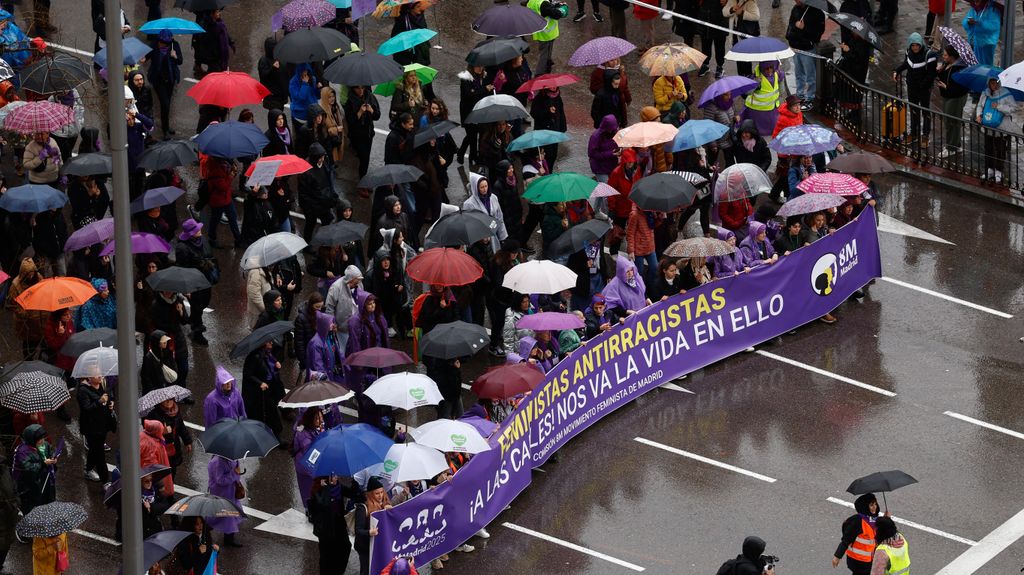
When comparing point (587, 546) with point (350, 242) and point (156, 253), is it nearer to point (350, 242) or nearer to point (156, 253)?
point (350, 242)

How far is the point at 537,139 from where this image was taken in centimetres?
2442

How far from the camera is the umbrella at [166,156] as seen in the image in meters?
23.6

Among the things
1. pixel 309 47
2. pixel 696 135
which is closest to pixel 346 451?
pixel 696 135

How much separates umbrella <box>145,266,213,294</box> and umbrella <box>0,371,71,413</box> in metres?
2.23

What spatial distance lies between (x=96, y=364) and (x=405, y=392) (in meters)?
3.26

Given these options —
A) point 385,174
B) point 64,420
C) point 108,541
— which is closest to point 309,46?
point 385,174

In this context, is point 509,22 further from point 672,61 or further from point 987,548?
point 987,548

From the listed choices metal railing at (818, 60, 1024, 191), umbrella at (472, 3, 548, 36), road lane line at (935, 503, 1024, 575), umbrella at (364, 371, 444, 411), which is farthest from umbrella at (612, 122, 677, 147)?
road lane line at (935, 503, 1024, 575)

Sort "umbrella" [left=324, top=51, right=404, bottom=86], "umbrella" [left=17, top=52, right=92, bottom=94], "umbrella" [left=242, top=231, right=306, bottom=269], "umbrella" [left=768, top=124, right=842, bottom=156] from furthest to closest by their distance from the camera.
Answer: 1. "umbrella" [left=324, top=51, right=404, bottom=86]
2. "umbrella" [left=768, top=124, right=842, bottom=156]
3. "umbrella" [left=17, top=52, right=92, bottom=94]
4. "umbrella" [left=242, top=231, right=306, bottom=269]

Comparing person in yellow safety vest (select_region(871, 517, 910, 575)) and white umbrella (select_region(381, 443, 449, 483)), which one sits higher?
white umbrella (select_region(381, 443, 449, 483))

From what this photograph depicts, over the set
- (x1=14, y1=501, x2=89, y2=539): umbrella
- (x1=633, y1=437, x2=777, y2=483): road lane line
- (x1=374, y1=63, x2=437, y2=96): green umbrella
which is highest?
(x1=374, y1=63, x2=437, y2=96): green umbrella

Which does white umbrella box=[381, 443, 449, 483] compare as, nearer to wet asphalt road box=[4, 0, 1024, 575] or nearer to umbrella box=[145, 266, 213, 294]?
wet asphalt road box=[4, 0, 1024, 575]

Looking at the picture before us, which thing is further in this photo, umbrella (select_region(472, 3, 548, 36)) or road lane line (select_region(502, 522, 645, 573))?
umbrella (select_region(472, 3, 548, 36))

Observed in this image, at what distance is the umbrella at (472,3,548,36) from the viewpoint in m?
27.4
